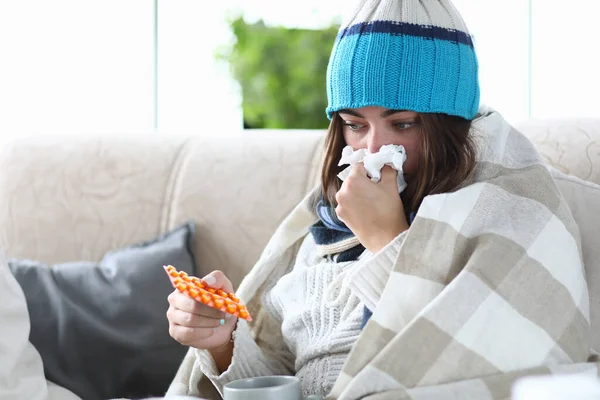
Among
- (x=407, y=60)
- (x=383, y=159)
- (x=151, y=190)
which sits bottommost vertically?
(x=151, y=190)

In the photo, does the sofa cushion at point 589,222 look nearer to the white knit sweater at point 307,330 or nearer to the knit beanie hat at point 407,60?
the knit beanie hat at point 407,60

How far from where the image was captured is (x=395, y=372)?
3.45 ft

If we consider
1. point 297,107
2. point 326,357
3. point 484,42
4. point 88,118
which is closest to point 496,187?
point 326,357

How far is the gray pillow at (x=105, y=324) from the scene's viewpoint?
168 cm

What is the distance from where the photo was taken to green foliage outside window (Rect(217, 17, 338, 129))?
323 cm

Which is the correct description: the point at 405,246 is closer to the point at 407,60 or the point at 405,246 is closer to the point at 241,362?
the point at 407,60

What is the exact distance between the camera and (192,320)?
4.35 ft

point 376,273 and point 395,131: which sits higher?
point 395,131

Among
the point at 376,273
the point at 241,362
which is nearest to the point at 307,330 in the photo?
the point at 241,362

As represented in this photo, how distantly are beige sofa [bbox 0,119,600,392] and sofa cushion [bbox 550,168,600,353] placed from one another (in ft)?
1.96

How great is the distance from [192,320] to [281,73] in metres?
2.13

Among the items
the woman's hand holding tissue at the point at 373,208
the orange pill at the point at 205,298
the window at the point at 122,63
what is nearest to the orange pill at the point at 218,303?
the orange pill at the point at 205,298

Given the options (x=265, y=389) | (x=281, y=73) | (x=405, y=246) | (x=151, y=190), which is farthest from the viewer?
(x=281, y=73)

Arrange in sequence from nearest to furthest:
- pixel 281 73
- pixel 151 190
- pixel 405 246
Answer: pixel 405 246 → pixel 151 190 → pixel 281 73
